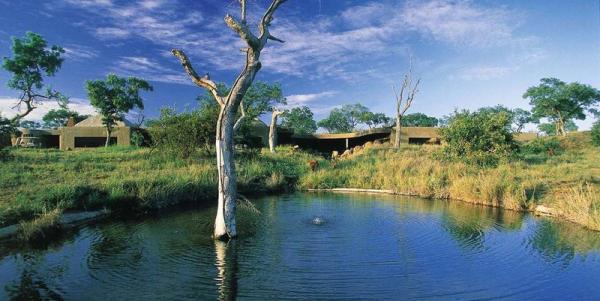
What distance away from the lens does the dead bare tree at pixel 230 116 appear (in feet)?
26.1

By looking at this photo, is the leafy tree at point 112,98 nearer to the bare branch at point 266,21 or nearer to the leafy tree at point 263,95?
the leafy tree at point 263,95

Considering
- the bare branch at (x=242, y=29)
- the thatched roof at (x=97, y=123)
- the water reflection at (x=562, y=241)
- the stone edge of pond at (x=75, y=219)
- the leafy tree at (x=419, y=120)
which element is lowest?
the water reflection at (x=562, y=241)

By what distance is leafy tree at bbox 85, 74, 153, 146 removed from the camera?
113 ft

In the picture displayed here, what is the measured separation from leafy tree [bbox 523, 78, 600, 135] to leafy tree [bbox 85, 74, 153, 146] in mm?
45079

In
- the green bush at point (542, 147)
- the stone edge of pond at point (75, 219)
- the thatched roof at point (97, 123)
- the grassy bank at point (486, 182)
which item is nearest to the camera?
the stone edge of pond at point (75, 219)

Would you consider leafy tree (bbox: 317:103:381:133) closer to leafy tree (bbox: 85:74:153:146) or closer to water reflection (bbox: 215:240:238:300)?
leafy tree (bbox: 85:74:153:146)

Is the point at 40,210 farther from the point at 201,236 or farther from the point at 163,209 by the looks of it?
the point at 201,236

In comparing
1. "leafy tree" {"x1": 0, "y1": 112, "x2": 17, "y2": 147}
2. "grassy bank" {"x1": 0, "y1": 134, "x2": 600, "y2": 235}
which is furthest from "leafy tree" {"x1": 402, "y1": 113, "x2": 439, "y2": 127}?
"leafy tree" {"x1": 0, "y1": 112, "x2": 17, "y2": 147}

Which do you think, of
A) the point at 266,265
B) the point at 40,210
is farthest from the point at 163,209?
the point at 266,265

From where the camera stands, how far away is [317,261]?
688cm

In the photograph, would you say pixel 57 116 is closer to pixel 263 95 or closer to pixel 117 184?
pixel 263 95

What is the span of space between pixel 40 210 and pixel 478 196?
12.9 m

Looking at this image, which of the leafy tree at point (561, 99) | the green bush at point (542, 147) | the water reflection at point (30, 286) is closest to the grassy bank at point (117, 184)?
the water reflection at point (30, 286)

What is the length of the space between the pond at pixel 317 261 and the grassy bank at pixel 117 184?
4.84 ft
